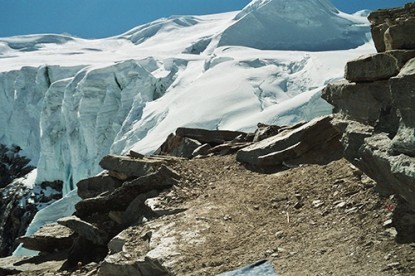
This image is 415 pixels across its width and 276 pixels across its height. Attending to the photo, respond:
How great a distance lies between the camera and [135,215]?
699 centimetres

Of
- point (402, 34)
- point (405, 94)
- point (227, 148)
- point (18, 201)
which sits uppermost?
point (402, 34)

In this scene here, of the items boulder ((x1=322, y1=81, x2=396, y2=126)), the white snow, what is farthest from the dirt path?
the white snow

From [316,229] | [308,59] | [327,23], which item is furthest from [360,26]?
[316,229]

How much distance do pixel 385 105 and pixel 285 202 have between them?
190cm

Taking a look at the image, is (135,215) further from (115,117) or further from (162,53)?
(162,53)

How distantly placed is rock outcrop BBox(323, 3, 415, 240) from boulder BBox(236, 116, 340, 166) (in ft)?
6.00

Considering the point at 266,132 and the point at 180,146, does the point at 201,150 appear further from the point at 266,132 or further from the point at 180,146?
the point at 266,132

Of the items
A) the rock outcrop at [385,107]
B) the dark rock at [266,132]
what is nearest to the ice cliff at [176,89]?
the dark rock at [266,132]

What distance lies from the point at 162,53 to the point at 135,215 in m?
28.3

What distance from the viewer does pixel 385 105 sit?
4281mm

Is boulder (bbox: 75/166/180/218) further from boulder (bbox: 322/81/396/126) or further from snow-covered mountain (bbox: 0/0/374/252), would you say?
snow-covered mountain (bbox: 0/0/374/252)

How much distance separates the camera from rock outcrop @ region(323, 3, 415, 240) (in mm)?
3625

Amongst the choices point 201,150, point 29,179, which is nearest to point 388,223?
point 201,150

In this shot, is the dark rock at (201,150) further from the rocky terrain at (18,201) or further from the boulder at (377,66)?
the rocky terrain at (18,201)
